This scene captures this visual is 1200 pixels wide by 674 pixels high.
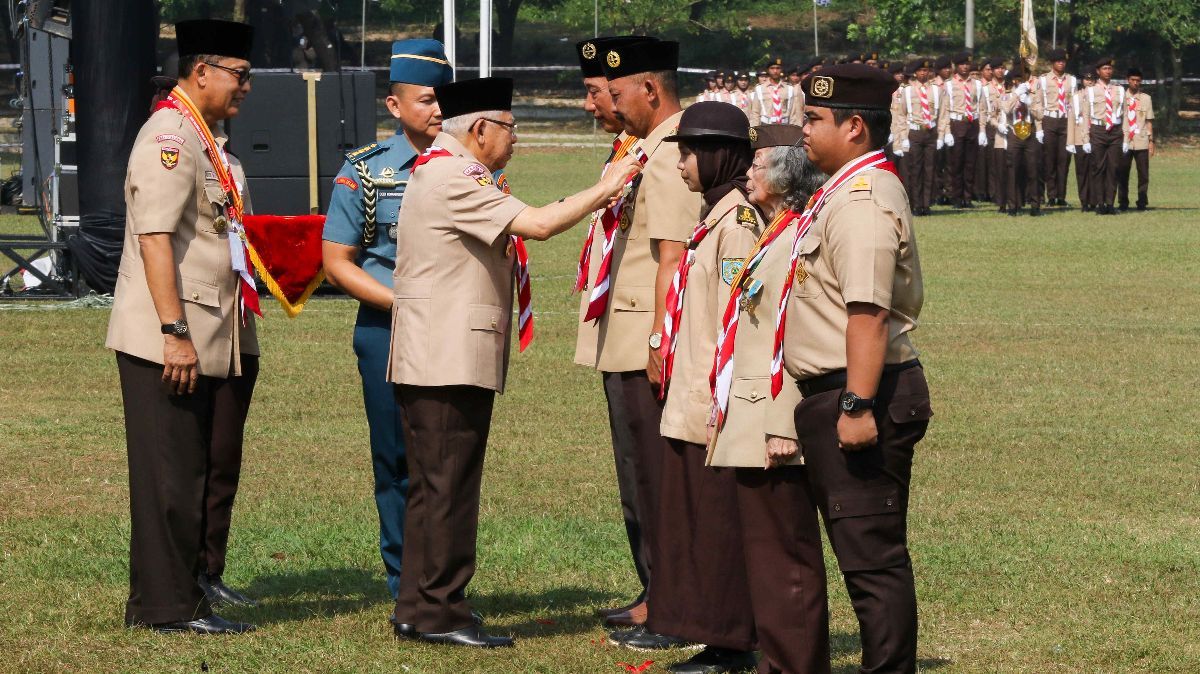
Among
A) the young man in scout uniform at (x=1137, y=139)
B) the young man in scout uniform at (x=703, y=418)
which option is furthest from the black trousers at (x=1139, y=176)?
the young man in scout uniform at (x=703, y=418)

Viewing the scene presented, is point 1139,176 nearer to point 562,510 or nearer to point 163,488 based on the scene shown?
point 562,510

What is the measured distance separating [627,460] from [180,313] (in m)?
1.62

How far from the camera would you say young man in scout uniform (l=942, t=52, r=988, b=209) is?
27.8m

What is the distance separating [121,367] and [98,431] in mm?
4059

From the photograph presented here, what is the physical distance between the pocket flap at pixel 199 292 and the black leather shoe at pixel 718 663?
1953mm

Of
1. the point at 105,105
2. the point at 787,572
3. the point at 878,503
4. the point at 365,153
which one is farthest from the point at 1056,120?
the point at 878,503

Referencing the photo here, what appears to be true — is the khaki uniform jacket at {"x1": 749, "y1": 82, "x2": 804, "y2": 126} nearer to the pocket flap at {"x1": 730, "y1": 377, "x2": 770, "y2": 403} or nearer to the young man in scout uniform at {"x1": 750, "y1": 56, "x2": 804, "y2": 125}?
the young man in scout uniform at {"x1": 750, "y1": 56, "x2": 804, "y2": 125}

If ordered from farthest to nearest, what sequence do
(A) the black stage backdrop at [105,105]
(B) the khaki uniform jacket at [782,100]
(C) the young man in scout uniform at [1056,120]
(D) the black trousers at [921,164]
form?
(B) the khaki uniform jacket at [782,100]
(D) the black trousers at [921,164]
(C) the young man in scout uniform at [1056,120]
(A) the black stage backdrop at [105,105]

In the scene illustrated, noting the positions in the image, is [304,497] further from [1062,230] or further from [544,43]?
[544,43]

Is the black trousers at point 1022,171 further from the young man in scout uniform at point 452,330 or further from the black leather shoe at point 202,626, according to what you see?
the black leather shoe at point 202,626

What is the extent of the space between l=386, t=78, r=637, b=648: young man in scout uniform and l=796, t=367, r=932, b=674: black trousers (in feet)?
4.29

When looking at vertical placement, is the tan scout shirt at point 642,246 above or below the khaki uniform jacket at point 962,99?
below

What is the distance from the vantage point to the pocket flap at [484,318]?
5828mm

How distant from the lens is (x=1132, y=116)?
2638 centimetres
